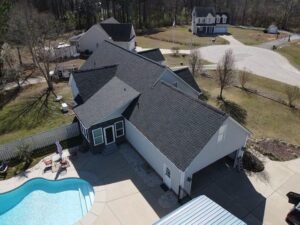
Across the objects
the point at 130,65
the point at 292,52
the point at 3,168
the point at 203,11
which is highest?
the point at 203,11

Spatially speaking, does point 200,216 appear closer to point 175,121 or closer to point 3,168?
point 175,121

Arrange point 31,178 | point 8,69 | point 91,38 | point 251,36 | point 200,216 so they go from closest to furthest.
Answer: point 200,216, point 31,178, point 8,69, point 91,38, point 251,36

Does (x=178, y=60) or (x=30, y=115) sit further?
(x=178, y=60)

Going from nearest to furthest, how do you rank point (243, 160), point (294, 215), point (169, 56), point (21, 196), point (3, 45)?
point (294, 215) → point (21, 196) → point (243, 160) → point (3, 45) → point (169, 56)

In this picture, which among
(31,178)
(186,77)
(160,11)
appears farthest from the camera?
(160,11)

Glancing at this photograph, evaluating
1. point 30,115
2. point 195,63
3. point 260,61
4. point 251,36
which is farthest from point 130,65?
point 251,36

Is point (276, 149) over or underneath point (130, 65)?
underneath

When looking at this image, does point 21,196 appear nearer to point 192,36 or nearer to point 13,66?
point 13,66

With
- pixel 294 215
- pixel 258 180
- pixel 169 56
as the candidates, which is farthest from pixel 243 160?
pixel 169 56
